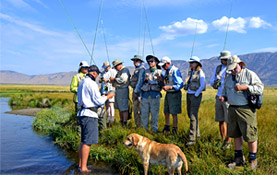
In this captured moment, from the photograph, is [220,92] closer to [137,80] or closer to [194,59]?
[194,59]

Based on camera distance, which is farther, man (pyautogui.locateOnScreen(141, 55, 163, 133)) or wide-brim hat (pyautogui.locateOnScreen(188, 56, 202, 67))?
man (pyautogui.locateOnScreen(141, 55, 163, 133))

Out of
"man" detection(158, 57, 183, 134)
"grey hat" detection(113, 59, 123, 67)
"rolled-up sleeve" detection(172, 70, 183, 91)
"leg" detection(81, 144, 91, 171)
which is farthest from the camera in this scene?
"grey hat" detection(113, 59, 123, 67)

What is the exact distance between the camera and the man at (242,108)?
15.5 feet

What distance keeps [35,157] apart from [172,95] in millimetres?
4687

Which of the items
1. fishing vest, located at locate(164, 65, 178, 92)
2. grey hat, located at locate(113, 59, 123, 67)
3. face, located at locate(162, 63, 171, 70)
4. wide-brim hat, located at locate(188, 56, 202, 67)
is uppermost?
grey hat, located at locate(113, 59, 123, 67)

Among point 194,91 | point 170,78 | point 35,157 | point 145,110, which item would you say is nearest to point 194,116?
point 194,91

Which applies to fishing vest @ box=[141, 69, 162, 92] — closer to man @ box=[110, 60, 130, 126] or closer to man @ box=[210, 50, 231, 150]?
man @ box=[110, 60, 130, 126]

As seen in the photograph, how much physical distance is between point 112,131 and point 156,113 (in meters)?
1.54

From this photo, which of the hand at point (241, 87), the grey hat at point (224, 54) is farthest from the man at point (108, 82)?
the hand at point (241, 87)

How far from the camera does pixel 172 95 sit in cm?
731

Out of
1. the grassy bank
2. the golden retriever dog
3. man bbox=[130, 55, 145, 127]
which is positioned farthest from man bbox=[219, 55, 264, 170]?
man bbox=[130, 55, 145, 127]

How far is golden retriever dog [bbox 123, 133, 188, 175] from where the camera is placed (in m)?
4.56

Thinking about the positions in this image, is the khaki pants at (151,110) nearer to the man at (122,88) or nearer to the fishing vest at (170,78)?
the fishing vest at (170,78)

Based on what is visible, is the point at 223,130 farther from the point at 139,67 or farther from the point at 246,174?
the point at 139,67
